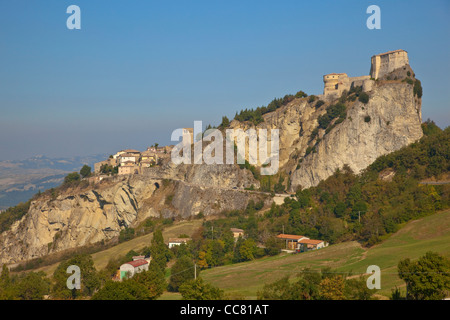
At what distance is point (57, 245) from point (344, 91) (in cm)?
5341

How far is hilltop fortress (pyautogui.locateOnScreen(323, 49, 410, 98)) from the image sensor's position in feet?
237

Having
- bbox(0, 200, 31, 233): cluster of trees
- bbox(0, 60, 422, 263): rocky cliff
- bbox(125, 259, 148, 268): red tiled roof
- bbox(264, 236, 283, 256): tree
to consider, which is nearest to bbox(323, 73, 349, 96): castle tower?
bbox(0, 60, 422, 263): rocky cliff

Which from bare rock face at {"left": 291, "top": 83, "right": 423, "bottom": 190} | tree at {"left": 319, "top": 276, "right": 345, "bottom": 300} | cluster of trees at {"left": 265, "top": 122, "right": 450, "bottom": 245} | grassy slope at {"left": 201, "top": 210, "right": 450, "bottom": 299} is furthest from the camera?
bare rock face at {"left": 291, "top": 83, "right": 423, "bottom": 190}

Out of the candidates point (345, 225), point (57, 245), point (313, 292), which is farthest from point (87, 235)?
point (313, 292)

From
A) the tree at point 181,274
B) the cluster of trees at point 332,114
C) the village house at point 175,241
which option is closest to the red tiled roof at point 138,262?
the tree at point 181,274

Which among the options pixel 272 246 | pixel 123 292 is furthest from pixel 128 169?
pixel 123 292

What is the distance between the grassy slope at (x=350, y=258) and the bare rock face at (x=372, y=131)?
72.4 feet

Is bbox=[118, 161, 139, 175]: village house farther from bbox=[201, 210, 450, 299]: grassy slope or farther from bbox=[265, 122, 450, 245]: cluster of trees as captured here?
bbox=[201, 210, 450, 299]: grassy slope

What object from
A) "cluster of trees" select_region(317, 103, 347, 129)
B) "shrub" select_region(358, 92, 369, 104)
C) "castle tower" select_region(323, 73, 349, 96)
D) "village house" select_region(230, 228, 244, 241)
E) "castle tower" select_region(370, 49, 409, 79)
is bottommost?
"village house" select_region(230, 228, 244, 241)

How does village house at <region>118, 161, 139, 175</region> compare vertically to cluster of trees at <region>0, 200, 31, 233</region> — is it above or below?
above

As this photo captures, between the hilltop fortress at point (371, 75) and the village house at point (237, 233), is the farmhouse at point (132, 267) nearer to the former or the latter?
the village house at point (237, 233)

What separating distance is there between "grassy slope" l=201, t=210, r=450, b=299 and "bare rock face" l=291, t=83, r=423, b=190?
22075 millimetres

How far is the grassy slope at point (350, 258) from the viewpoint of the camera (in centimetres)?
3959

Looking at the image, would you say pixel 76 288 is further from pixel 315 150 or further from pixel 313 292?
pixel 315 150
